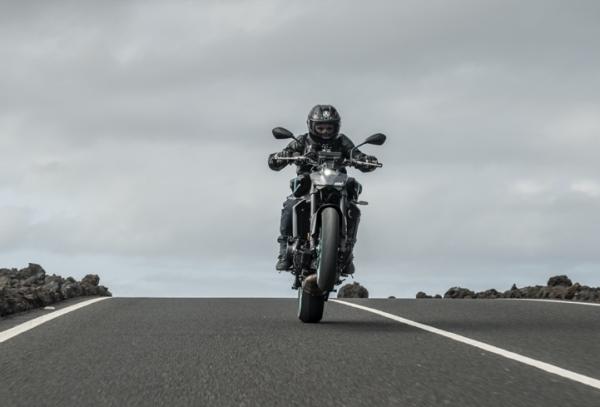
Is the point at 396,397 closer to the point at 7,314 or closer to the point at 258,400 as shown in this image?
the point at 258,400

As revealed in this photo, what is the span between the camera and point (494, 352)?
7004mm

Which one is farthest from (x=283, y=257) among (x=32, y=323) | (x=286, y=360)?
(x=286, y=360)

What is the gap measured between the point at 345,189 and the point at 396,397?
4.80m

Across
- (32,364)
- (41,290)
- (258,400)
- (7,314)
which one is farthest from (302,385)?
(41,290)

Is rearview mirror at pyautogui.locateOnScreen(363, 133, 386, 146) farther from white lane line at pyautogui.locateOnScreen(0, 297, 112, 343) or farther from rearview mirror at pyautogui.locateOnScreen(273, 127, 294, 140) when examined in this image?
white lane line at pyautogui.locateOnScreen(0, 297, 112, 343)

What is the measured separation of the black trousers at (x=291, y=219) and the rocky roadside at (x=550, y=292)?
6.25m

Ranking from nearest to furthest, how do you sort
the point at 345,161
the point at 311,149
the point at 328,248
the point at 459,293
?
the point at 328,248, the point at 345,161, the point at 311,149, the point at 459,293

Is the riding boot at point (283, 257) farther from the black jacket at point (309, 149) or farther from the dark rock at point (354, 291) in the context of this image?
the dark rock at point (354, 291)

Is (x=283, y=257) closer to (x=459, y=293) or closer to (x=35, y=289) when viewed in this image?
(x=35, y=289)

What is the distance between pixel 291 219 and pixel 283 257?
0.44 m

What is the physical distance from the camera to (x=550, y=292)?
16.0 metres

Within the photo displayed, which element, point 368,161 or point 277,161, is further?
point 277,161

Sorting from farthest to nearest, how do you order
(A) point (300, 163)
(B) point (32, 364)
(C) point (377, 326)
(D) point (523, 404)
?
1. (A) point (300, 163)
2. (C) point (377, 326)
3. (B) point (32, 364)
4. (D) point (523, 404)

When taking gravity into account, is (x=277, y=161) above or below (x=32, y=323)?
above
